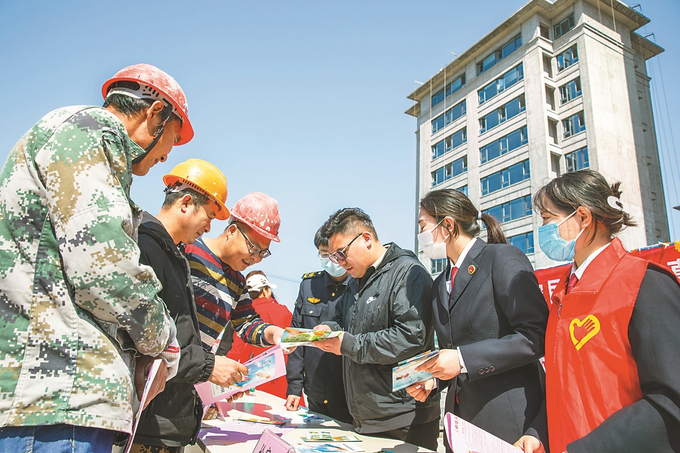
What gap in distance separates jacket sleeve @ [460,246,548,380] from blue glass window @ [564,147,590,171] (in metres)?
23.5

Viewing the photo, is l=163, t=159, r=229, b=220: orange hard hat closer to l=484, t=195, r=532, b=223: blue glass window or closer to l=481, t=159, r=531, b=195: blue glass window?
l=484, t=195, r=532, b=223: blue glass window

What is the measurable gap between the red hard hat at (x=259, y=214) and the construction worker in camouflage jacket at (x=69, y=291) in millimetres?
1788

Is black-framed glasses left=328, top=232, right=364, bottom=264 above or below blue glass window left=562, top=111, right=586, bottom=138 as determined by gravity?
below

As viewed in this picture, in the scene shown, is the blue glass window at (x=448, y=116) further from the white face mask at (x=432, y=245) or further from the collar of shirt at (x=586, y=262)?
the collar of shirt at (x=586, y=262)

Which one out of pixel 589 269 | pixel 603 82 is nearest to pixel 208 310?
pixel 589 269

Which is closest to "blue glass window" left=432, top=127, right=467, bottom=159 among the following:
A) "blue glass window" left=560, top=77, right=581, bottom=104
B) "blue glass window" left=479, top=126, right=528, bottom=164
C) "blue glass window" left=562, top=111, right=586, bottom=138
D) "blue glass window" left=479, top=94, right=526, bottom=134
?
"blue glass window" left=479, top=94, right=526, bottom=134

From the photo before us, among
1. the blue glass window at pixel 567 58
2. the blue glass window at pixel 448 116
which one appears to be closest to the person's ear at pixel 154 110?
the blue glass window at pixel 567 58

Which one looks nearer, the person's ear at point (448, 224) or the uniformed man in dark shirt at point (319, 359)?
the person's ear at point (448, 224)

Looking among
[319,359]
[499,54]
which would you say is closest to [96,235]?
[319,359]

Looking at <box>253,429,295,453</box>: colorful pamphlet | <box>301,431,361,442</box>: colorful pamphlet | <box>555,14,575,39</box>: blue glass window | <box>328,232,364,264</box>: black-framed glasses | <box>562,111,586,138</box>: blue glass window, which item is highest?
<box>555,14,575,39</box>: blue glass window

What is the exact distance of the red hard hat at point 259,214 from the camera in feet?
9.86

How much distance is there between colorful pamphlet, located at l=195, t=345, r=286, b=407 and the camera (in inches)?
88.0

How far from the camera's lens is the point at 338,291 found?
14.7ft

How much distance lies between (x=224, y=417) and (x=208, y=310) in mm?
843
